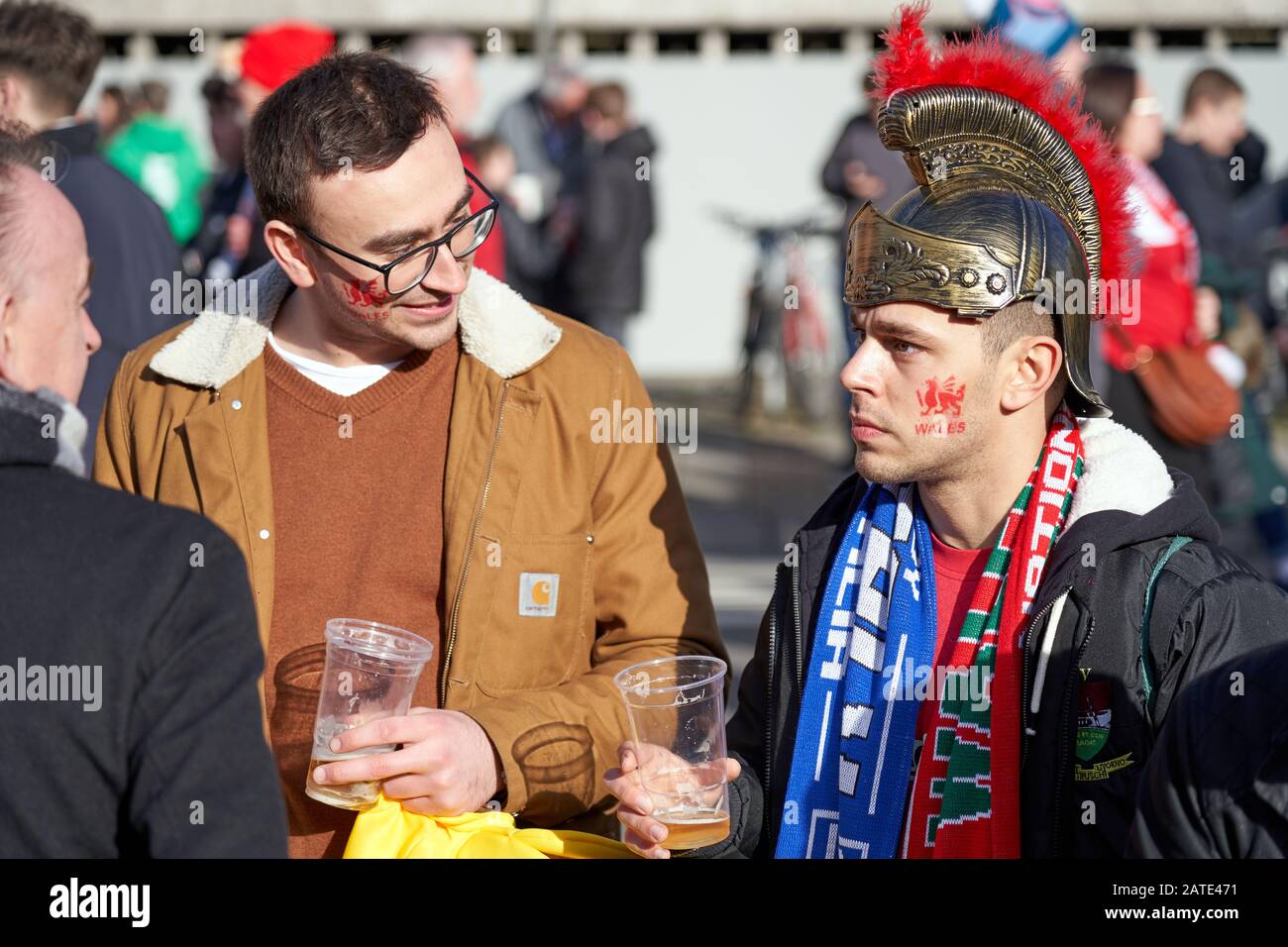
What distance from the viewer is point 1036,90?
3453 millimetres

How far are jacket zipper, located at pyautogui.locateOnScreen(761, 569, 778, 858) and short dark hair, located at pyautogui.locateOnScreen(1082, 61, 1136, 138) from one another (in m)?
3.68

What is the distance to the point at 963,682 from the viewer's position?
124 inches

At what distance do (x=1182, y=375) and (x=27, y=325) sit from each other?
4.87 meters

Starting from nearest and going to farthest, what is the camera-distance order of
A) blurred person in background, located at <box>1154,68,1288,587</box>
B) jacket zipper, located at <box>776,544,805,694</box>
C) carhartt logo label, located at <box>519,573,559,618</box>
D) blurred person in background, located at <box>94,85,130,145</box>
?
jacket zipper, located at <box>776,544,805,694</box>, carhartt logo label, located at <box>519,573,559,618</box>, blurred person in background, located at <box>1154,68,1288,587</box>, blurred person in background, located at <box>94,85,130,145</box>

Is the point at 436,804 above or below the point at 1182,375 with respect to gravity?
below

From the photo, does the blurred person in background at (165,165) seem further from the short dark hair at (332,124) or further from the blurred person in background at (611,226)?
the short dark hair at (332,124)

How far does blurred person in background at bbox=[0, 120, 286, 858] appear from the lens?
2199 millimetres

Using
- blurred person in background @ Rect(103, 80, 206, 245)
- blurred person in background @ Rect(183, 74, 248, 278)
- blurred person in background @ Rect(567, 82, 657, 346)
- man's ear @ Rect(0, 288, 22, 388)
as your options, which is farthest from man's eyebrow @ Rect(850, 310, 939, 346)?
blurred person in background @ Rect(103, 80, 206, 245)

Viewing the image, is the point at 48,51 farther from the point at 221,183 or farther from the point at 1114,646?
the point at 1114,646

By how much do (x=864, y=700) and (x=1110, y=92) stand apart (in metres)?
4.04

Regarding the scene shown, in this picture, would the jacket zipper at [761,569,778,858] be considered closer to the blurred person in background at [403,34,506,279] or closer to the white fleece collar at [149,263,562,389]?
the white fleece collar at [149,263,562,389]

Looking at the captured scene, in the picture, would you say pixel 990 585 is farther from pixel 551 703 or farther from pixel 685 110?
pixel 685 110

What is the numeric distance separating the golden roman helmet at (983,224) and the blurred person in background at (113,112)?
1147 cm

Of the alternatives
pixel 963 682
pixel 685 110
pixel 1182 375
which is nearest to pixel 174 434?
pixel 963 682
